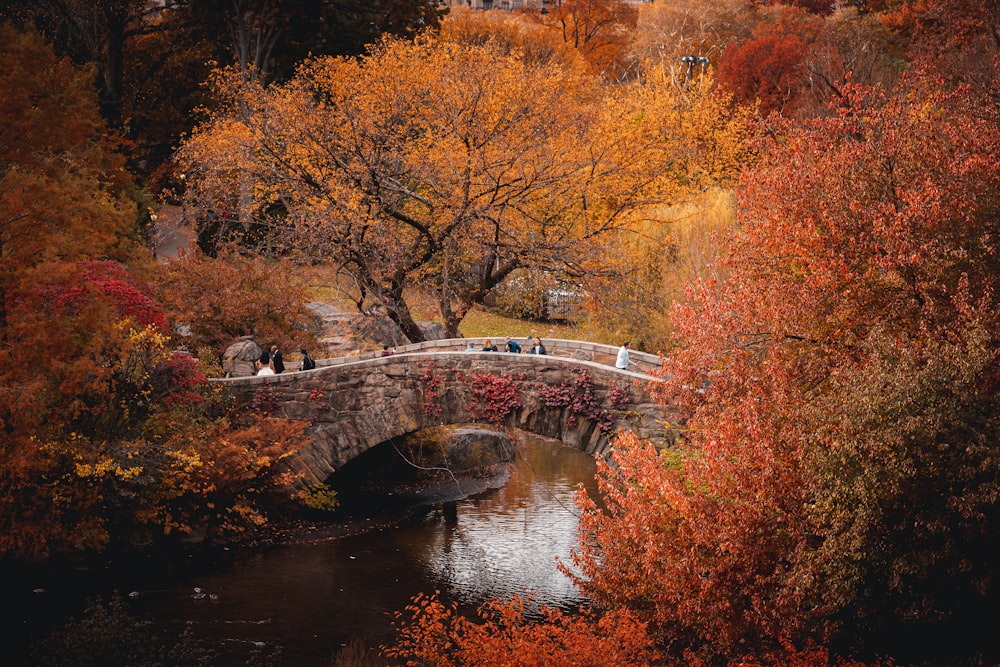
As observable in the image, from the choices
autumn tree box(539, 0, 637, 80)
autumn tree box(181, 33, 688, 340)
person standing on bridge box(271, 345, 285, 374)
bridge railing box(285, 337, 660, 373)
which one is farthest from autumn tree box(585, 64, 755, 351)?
autumn tree box(539, 0, 637, 80)

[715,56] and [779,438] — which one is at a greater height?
[715,56]

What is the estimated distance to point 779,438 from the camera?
42.3ft

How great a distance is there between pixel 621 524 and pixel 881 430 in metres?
5.10

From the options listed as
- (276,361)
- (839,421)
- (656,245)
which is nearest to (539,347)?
(276,361)

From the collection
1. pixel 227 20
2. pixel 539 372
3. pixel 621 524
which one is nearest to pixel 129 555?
A: pixel 539 372

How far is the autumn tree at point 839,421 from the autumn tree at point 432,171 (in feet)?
39.7

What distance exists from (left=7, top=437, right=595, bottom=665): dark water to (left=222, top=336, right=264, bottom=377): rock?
5142mm

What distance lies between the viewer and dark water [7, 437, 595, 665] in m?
18.7

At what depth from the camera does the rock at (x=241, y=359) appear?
Result: 83.4 ft

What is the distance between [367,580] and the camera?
70.8 feet

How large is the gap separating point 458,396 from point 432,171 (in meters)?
8.09

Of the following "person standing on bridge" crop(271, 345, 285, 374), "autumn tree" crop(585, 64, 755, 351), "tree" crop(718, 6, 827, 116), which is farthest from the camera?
"tree" crop(718, 6, 827, 116)

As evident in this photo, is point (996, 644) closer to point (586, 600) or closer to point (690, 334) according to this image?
point (690, 334)

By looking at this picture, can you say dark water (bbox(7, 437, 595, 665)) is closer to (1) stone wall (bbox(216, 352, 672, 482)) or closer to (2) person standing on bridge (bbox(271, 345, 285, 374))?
(1) stone wall (bbox(216, 352, 672, 482))
